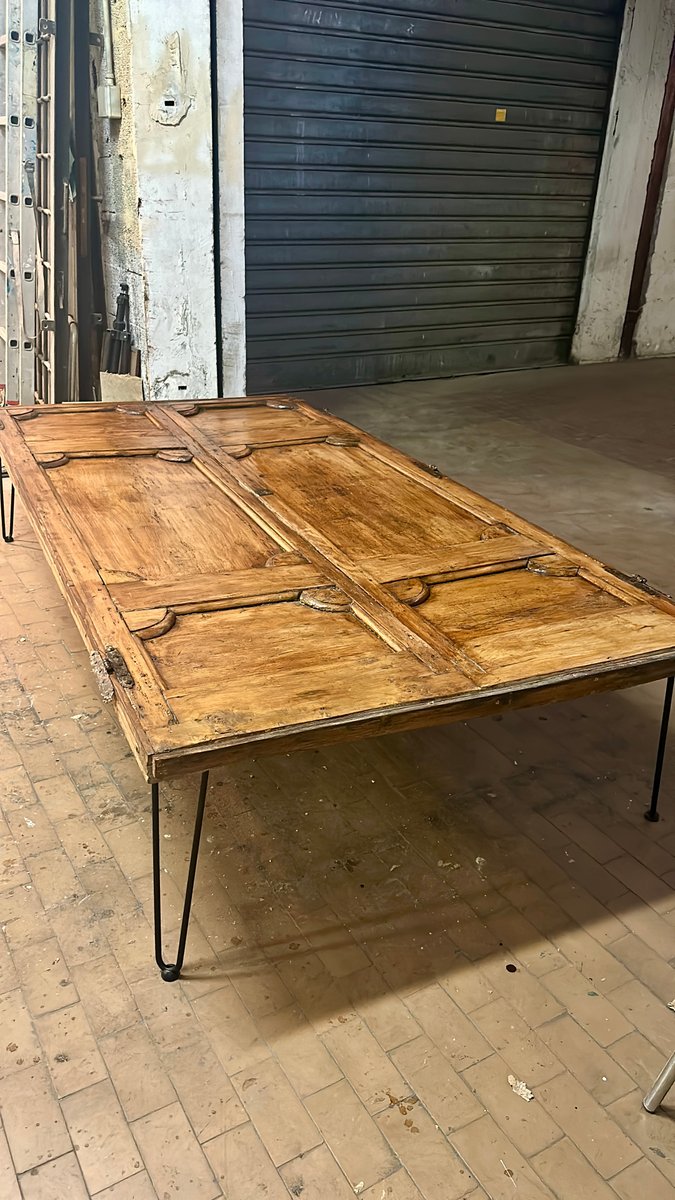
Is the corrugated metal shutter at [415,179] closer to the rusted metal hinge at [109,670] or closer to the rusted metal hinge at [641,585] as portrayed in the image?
the rusted metal hinge at [641,585]

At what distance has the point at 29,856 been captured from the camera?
2.11 m

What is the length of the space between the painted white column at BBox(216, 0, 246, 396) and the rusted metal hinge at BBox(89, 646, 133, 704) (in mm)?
4165

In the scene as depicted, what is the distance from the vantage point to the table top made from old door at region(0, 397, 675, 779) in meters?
1.65

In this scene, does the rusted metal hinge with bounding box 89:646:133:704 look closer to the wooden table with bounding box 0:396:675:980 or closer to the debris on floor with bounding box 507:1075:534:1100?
the wooden table with bounding box 0:396:675:980

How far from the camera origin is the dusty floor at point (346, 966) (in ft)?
4.91

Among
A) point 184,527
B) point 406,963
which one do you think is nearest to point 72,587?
point 184,527

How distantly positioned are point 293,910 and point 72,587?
34.4 inches

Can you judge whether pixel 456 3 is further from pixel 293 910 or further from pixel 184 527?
pixel 293 910

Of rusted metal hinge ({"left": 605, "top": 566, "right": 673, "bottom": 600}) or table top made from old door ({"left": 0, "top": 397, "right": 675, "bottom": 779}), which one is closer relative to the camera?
table top made from old door ({"left": 0, "top": 397, "right": 675, "bottom": 779})

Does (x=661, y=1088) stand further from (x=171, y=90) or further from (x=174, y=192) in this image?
(x=171, y=90)

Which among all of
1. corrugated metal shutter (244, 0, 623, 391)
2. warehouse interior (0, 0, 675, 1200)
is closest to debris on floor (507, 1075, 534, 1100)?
warehouse interior (0, 0, 675, 1200)

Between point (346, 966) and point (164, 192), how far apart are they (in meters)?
4.47

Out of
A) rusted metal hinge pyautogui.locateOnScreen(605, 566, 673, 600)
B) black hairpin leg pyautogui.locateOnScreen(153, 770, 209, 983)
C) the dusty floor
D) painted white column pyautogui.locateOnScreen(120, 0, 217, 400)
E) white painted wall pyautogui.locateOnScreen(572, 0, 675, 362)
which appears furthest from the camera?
white painted wall pyautogui.locateOnScreen(572, 0, 675, 362)

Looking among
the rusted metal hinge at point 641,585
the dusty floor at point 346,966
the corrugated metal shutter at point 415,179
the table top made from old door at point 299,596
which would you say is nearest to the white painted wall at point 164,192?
the corrugated metal shutter at point 415,179
